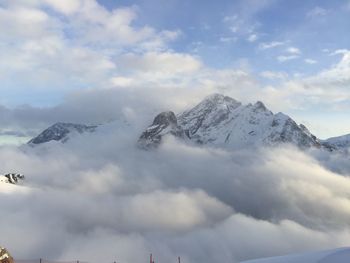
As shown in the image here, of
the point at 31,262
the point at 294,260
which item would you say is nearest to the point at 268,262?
the point at 294,260

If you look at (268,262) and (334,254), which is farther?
(268,262)

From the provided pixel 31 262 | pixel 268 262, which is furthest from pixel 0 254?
pixel 268 262

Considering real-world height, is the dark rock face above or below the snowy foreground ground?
above

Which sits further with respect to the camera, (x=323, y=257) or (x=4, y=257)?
(x=4, y=257)

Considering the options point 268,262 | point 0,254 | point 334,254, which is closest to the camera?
point 334,254

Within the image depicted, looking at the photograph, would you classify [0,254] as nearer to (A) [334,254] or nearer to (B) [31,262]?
(B) [31,262]

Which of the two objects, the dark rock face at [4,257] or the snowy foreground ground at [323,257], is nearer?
the snowy foreground ground at [323,257]

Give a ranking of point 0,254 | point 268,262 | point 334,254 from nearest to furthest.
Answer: point 334,254 < point 268,262 < point 0,254

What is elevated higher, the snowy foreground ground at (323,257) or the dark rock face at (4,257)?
the dark rock face at (4,257)

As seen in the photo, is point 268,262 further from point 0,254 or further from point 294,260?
point 0,254

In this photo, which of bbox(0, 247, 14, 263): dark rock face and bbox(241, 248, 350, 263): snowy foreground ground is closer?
bbox(241, 248, 350, 263): snowy foreground ground

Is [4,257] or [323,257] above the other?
[4,257]

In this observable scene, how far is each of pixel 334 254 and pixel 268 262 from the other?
204 inches

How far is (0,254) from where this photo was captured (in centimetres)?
4562
